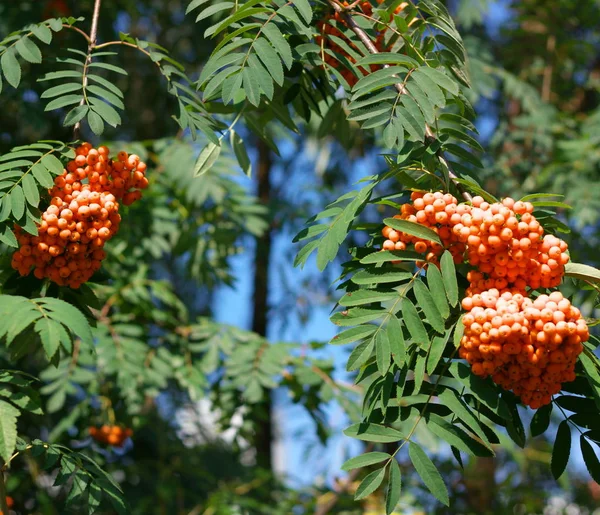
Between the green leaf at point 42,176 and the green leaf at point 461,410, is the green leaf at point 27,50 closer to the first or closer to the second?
the green leaf at point 42,176

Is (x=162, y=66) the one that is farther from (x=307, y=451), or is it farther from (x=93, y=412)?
(x=307, y=451)

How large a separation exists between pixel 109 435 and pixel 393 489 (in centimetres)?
210

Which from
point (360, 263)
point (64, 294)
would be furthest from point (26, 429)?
point (360, 263)

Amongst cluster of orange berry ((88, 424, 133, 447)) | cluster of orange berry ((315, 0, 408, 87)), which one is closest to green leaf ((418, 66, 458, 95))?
cluster of orange berry ((315, 0, 408, 87))

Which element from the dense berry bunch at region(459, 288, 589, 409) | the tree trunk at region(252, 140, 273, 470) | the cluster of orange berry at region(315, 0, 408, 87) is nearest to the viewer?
the dense berry bunch at region(459, 288, 589, 409)

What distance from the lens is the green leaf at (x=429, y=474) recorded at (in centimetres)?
147

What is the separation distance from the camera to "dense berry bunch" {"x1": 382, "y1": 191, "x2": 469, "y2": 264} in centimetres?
152

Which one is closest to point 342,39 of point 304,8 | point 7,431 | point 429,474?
point 304,8

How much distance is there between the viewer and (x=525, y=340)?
1371 mm

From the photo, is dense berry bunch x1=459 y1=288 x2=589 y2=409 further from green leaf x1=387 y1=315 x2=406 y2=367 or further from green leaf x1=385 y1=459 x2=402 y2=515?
green leaf x1=385 y1=459 x2=402 y2=515

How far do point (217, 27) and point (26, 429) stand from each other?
2.58 meters

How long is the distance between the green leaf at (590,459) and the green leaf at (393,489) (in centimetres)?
40

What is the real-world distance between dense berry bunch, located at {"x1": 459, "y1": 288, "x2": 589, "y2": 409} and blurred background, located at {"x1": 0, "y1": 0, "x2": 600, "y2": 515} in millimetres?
1019

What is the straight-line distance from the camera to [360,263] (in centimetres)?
167
